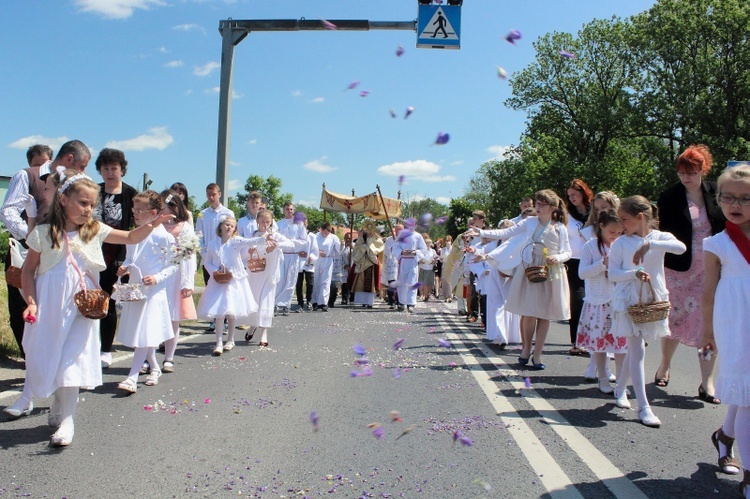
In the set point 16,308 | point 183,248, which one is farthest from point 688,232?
point 16,308

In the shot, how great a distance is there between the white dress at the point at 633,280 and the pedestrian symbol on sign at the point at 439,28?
5501mm

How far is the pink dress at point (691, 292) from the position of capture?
265 inches

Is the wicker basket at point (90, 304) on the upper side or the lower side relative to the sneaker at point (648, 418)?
upper

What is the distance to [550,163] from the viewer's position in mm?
38750

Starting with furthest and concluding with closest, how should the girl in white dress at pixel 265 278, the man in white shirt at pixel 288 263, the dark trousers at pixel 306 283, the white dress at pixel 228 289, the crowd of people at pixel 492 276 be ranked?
the dark trousers at pixel 306 283 → the man in white shirt at pixel 288 263 → the girl in white dress at pixel 265 278 → the white dress at pixel 228 289 → the crowd of people at pixel 492 276

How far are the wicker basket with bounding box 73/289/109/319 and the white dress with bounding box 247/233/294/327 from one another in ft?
16.4

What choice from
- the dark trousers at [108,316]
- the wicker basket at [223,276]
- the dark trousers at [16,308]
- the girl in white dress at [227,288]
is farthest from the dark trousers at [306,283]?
the dark trousers at [16,308]

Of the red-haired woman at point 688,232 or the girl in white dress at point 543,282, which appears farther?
the girl in white dress at point 543,282

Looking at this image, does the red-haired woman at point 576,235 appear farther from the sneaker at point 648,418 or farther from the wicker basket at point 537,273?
the sneaker at point 648,418

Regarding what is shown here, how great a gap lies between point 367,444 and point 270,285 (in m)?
5.65

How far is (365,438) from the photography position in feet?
16.0

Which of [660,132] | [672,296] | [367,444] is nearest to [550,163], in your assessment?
[660,132]

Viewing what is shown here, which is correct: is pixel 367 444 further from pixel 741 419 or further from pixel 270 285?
pixel 270 285

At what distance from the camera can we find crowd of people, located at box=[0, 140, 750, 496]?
4238 millimetres
